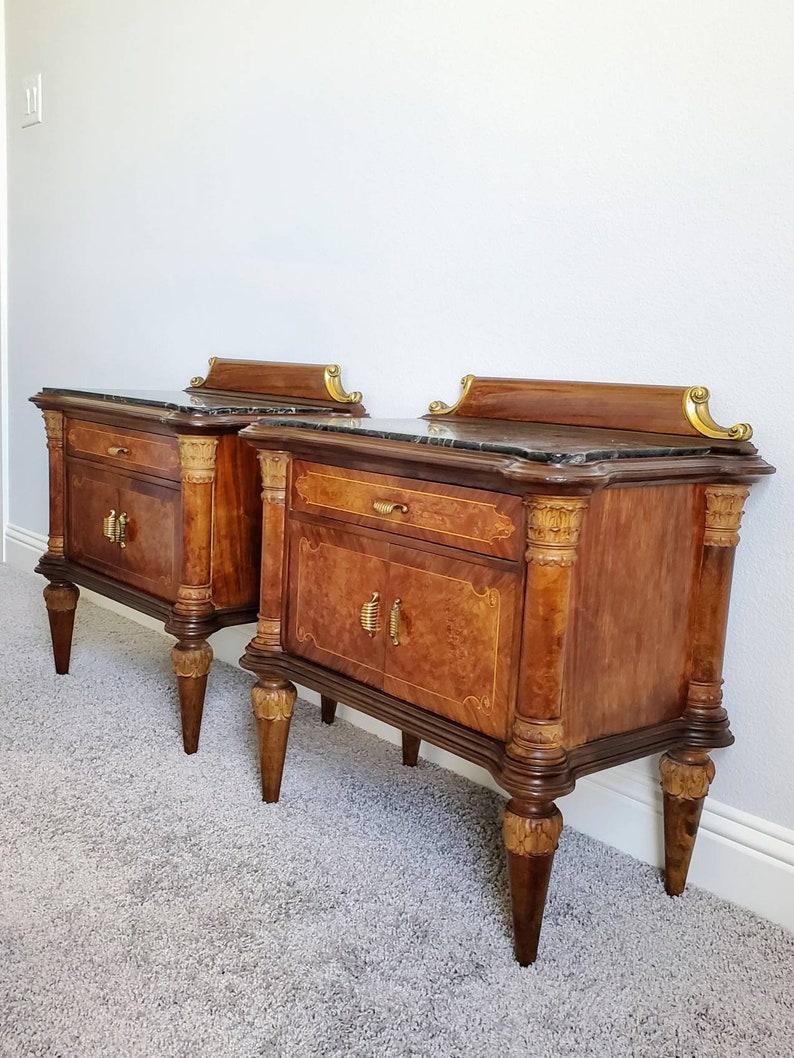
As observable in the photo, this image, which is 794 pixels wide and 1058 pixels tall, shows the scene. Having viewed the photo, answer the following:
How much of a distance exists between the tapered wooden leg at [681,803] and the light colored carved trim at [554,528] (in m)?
0.48

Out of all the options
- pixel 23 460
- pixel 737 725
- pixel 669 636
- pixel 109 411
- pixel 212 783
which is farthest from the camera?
pixel 23 460

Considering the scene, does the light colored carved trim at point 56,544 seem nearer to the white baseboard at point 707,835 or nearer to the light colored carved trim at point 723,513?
the white baseboard at point 707,835

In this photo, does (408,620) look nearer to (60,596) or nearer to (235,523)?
(235,523)

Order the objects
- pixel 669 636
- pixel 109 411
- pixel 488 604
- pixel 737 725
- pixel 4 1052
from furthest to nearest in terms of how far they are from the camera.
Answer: pixel 109 411
pixel 737 725
pixel 669 636
pixel 488 604
pixel 4 1052

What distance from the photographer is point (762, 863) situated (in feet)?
5.34

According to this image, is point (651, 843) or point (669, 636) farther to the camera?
point (651, 843)

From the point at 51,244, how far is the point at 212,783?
221 centimetres

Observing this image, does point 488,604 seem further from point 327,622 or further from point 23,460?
point 23,460

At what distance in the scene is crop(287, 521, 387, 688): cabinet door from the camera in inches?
64.0

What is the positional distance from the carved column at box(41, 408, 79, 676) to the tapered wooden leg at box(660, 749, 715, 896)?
1.57 m

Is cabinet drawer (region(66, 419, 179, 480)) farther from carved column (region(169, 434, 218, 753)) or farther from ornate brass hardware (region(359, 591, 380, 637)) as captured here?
ornate brass hardware (region(359, 591, 380, 637))

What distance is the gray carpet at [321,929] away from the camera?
129 cm

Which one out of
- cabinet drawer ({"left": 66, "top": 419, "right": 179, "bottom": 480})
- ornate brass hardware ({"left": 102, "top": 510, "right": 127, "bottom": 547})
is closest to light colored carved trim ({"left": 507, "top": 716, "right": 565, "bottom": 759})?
cabinet drawer ({"left": 66, "top": 419, "right": 179, "bottom": 480})

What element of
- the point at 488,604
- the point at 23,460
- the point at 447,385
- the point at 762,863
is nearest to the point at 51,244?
the point at 23,460
